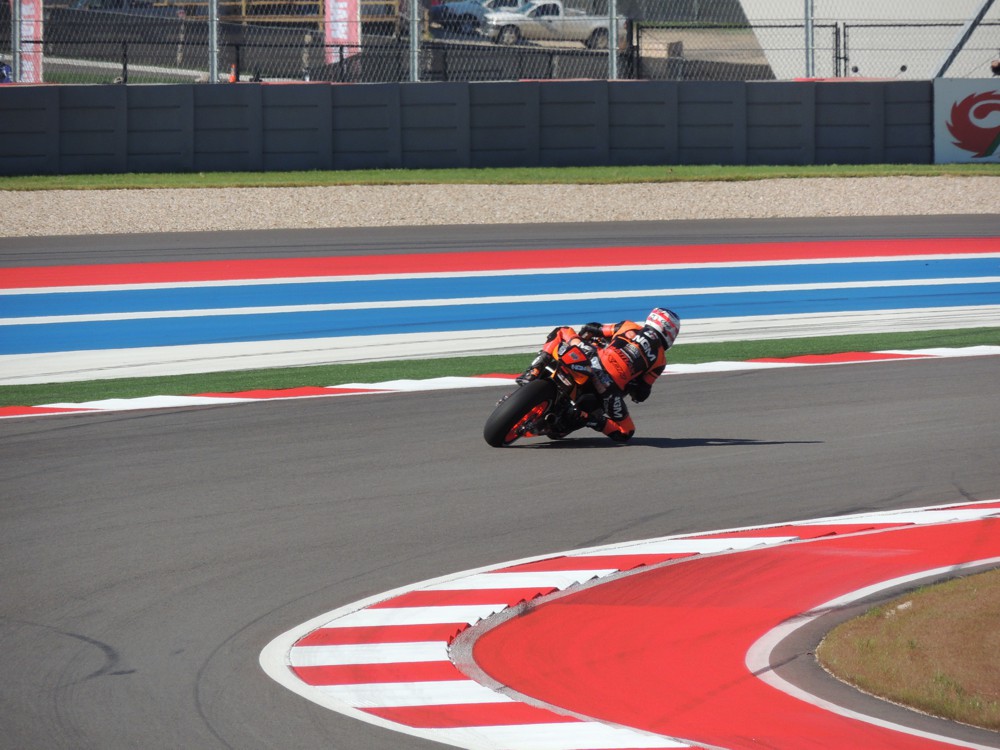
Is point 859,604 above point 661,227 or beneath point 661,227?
beneath

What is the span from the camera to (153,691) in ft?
16.7

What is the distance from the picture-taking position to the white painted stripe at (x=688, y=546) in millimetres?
7105

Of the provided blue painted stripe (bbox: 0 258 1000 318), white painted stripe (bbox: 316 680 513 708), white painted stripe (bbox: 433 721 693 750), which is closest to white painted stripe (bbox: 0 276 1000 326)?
blue painted stripe (bbox: 0 258 1000 318)

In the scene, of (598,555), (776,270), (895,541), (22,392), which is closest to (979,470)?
(895,541)

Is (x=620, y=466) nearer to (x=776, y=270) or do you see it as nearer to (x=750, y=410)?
(x=750, y=410)

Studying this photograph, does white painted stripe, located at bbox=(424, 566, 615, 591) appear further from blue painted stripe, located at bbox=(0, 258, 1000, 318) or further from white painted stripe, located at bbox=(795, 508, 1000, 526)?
blue painted stripe, located at bbox=(0, 258, 1000, 318)

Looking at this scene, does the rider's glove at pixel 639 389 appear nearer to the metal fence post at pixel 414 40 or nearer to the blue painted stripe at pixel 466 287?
the blue painted stripe at pixel 466 287

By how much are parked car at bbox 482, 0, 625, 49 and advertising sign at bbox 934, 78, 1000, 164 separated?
559 centimetres

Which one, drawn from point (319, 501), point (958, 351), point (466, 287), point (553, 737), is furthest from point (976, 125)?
point (553, 737)

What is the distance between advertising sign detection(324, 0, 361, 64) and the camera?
989 inches

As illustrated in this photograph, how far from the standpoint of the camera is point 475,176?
2381 centimetres

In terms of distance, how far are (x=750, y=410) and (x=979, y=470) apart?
2276 millimetres

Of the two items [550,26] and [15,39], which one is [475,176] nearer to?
[550,26]

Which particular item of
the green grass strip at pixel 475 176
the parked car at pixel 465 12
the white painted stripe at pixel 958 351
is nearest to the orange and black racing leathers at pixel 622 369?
the white painted stripe at pixel 958 351
